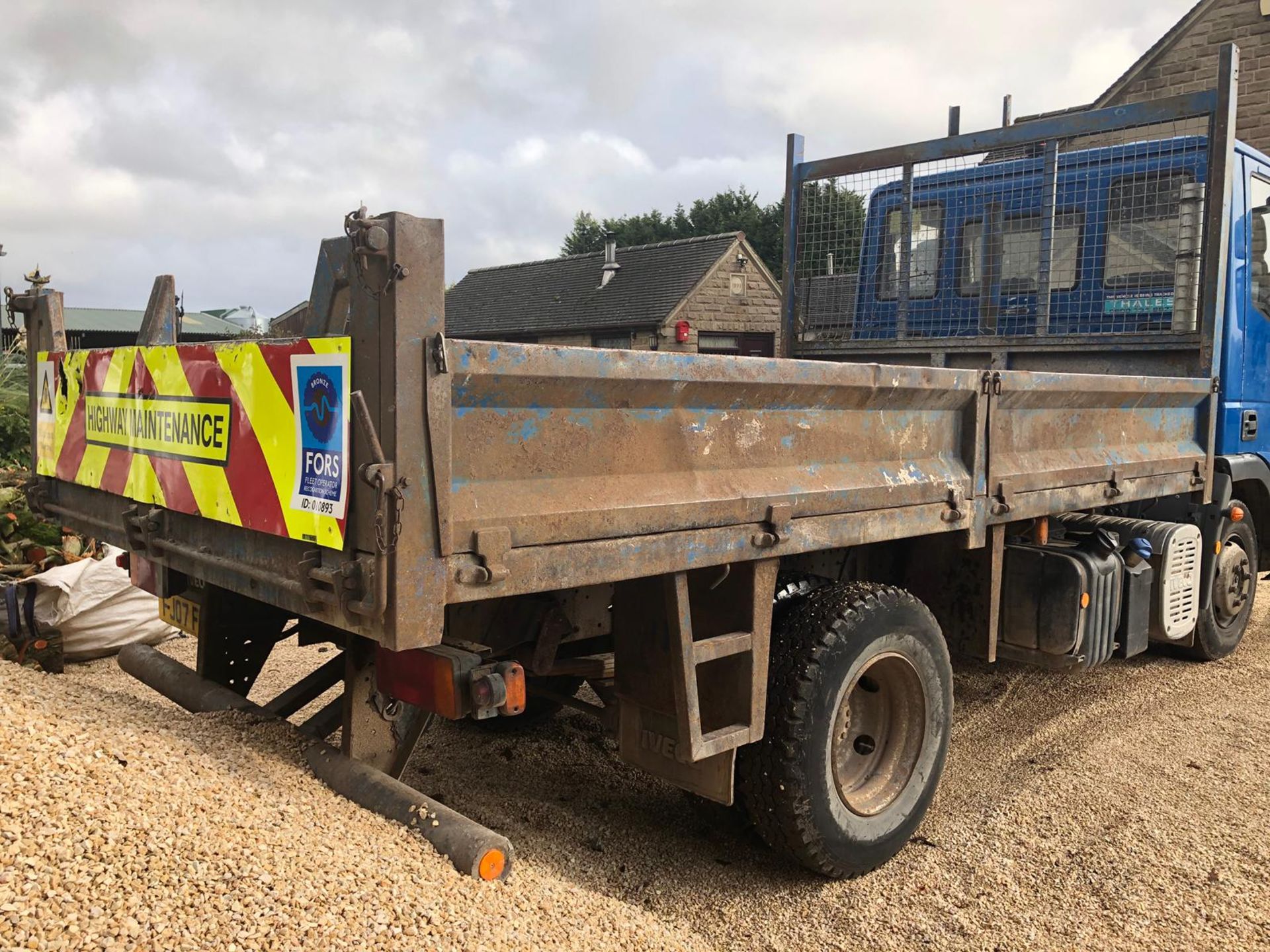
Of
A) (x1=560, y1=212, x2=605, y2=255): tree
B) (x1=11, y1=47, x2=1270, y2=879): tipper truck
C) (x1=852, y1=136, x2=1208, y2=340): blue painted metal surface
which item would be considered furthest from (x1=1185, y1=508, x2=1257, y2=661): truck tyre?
(x1=560, y1=212, x2=605, y2=255): tree

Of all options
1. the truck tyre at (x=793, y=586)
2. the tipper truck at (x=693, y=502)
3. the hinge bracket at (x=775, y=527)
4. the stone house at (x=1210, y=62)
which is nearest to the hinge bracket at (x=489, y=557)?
the tipper truck at (x=693, y=502)

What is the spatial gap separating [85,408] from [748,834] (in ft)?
8.88

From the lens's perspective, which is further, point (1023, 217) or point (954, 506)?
point (1023, 217)

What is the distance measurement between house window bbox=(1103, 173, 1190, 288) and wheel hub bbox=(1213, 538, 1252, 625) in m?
1.67

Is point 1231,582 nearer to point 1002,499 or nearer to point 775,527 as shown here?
point 1002,499

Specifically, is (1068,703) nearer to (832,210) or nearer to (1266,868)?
(1266,868)

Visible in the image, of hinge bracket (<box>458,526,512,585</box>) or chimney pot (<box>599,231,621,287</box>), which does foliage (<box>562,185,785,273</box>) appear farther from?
hinge bracket (<box>458,526,512,585</box>)

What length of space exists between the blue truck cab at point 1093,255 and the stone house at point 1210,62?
657 cm

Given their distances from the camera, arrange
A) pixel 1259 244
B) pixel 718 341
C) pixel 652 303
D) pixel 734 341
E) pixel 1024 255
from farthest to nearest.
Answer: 1. pixel 734 341
2. pixel 718 341
3. pixel 652 303
4. pixel 1024 255
5. pixel 1259 244

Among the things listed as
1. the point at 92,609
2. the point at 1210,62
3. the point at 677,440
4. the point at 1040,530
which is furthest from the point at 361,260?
the point at 1210,62

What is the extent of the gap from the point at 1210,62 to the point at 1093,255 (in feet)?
29.6

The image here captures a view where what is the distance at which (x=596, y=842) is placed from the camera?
3.70 metres

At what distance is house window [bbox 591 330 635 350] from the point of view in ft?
83.6

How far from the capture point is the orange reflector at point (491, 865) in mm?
2545
